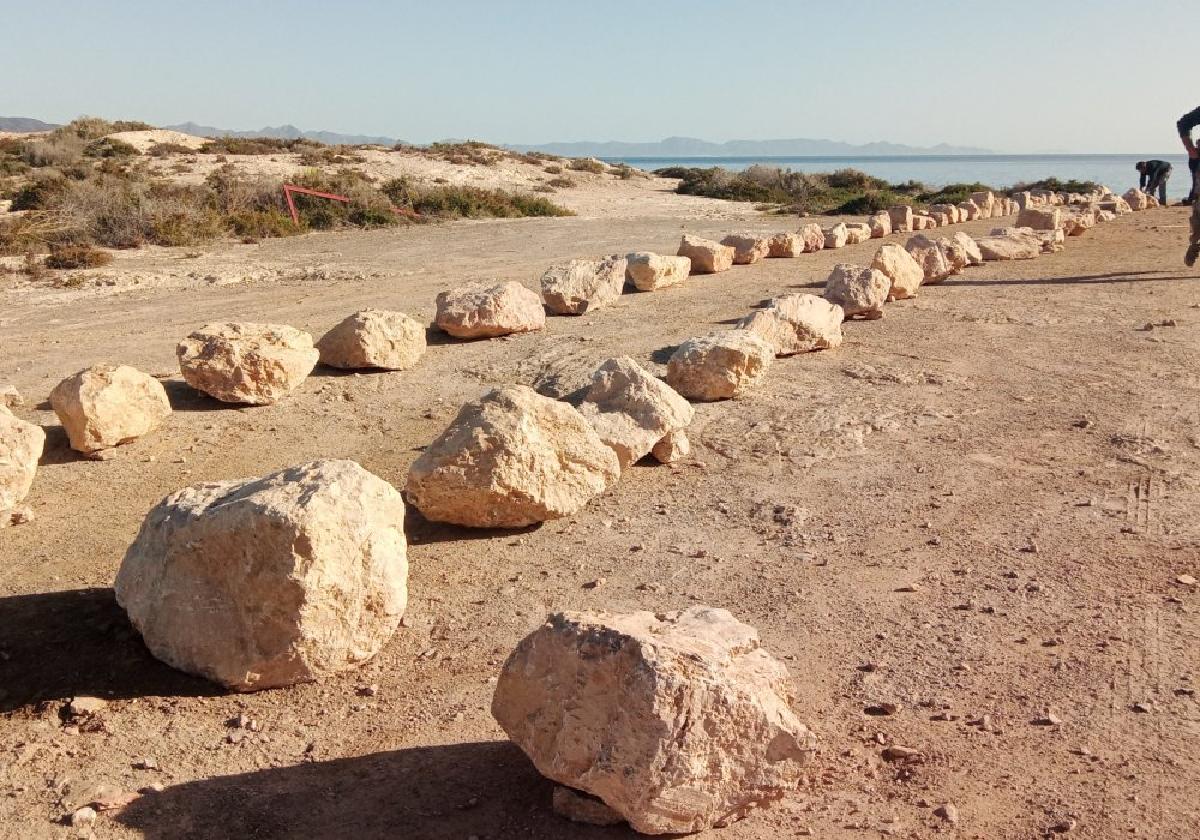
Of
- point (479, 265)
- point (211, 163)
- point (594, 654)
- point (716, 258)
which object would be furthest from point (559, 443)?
point (211, 163)

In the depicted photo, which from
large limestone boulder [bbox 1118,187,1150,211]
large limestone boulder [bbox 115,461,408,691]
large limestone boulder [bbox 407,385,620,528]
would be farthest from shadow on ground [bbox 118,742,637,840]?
large limestone boulder [bbox 1118,187,1150,211]

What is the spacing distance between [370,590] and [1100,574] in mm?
3207

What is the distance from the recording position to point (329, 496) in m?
3.84

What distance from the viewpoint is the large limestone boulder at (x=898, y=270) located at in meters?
10.5

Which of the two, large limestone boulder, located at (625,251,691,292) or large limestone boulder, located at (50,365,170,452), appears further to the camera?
large limestone boulder, located at (625,251,691,292)

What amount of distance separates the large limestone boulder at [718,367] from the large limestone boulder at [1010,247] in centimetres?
745

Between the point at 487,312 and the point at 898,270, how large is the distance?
181 inches

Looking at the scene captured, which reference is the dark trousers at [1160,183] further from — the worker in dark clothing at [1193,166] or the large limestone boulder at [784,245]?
the large limestone boulder at [784,245]

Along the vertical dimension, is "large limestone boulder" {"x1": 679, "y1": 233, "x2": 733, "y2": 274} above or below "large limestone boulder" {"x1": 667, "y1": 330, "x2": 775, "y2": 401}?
above

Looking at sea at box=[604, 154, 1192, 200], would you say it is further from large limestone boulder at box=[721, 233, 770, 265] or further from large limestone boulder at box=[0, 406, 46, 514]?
large limestone boulder at box=[0, 406, 46, 514]

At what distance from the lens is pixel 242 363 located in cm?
705

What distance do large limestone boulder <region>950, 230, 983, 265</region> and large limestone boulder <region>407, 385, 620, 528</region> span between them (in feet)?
29.1

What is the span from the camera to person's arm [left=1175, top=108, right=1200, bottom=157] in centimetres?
1144

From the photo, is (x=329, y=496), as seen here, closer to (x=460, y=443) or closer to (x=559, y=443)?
(x=460, y=443)
